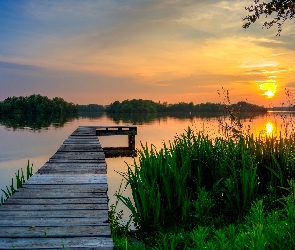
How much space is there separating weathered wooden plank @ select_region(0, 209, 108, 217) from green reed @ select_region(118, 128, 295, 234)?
3.85ft

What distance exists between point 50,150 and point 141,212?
65.0 ft

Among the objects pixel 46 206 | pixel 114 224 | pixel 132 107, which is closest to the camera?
pixel 46 206

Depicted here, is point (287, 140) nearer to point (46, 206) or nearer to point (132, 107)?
point (46, 206)

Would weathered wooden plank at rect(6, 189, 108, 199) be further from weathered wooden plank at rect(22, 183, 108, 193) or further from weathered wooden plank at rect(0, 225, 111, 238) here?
weathered wooden plank at rect(0, 225, 111, 238)

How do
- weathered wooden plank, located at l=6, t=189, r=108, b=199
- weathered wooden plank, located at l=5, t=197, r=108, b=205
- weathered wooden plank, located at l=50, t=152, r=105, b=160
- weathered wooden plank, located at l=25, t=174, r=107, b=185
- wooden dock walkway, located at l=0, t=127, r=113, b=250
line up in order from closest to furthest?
wooden dock walkway, located at l=0, t=127, r=113, b=250, weathered wooden plank, located at l=5, t=197, r=108, b=205, weathered wooden plank, located at l=6, t=189, r=108, b=199, weathered wooden plank, located at l=25, t=174, r=107, b=185, weathered wooden plank, located at l=50, t=152, r=105, b=160

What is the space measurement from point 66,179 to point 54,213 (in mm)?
2182

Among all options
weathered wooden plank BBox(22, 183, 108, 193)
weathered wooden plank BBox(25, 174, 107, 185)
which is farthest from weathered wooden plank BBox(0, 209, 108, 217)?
weathered wooden plank BBox(25, 174, 107, 185)

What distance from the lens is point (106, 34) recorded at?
2494 centimetres

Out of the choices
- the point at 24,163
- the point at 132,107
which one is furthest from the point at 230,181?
the point at 132,107

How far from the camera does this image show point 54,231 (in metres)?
3.76

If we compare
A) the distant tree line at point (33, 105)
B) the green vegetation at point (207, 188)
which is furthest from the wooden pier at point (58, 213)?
the distant tree line at point (33, 105)

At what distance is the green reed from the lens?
571 centimetres

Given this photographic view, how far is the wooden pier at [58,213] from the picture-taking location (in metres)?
3.52

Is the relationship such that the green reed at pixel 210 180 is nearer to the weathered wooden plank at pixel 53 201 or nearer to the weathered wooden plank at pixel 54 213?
the weathered wooden plank at pixel 53 201
